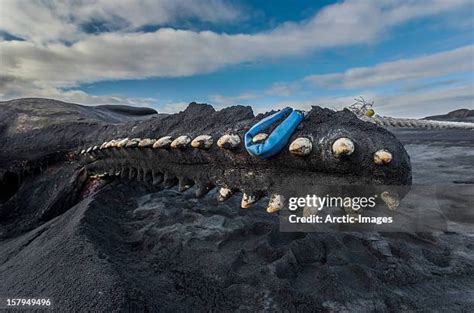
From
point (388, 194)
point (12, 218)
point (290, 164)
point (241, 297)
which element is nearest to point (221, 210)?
point (241, 297)

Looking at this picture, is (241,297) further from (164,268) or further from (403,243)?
(403,243)

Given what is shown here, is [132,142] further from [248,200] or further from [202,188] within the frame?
[248,200]

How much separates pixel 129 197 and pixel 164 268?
144 centimetres

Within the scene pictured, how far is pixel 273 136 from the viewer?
1.41 m

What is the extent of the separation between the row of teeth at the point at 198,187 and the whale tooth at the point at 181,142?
193mm

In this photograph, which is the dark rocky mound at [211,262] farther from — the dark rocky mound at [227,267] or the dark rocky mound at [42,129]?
the dark rocky mound at [42,129]

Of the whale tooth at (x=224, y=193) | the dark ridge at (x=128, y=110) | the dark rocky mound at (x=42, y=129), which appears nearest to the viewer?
the whale tooth at (x=224, y=193)

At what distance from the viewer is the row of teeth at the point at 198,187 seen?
1.43 meters

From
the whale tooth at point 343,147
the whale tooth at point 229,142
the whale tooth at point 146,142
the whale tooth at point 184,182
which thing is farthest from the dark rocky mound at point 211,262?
the whale tooth at point 343,147

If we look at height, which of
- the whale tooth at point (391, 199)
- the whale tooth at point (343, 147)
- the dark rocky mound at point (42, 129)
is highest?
the dark rocky mound at point (42, 129)

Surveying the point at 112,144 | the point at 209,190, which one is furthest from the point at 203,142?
the point at 112,144

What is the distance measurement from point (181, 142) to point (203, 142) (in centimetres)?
19

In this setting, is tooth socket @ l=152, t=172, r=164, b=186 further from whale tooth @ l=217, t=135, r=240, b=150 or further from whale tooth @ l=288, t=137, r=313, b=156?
whale tooth @ l=288, t=137, r=313, b=156

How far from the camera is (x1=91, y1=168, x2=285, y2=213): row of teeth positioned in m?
1.43
